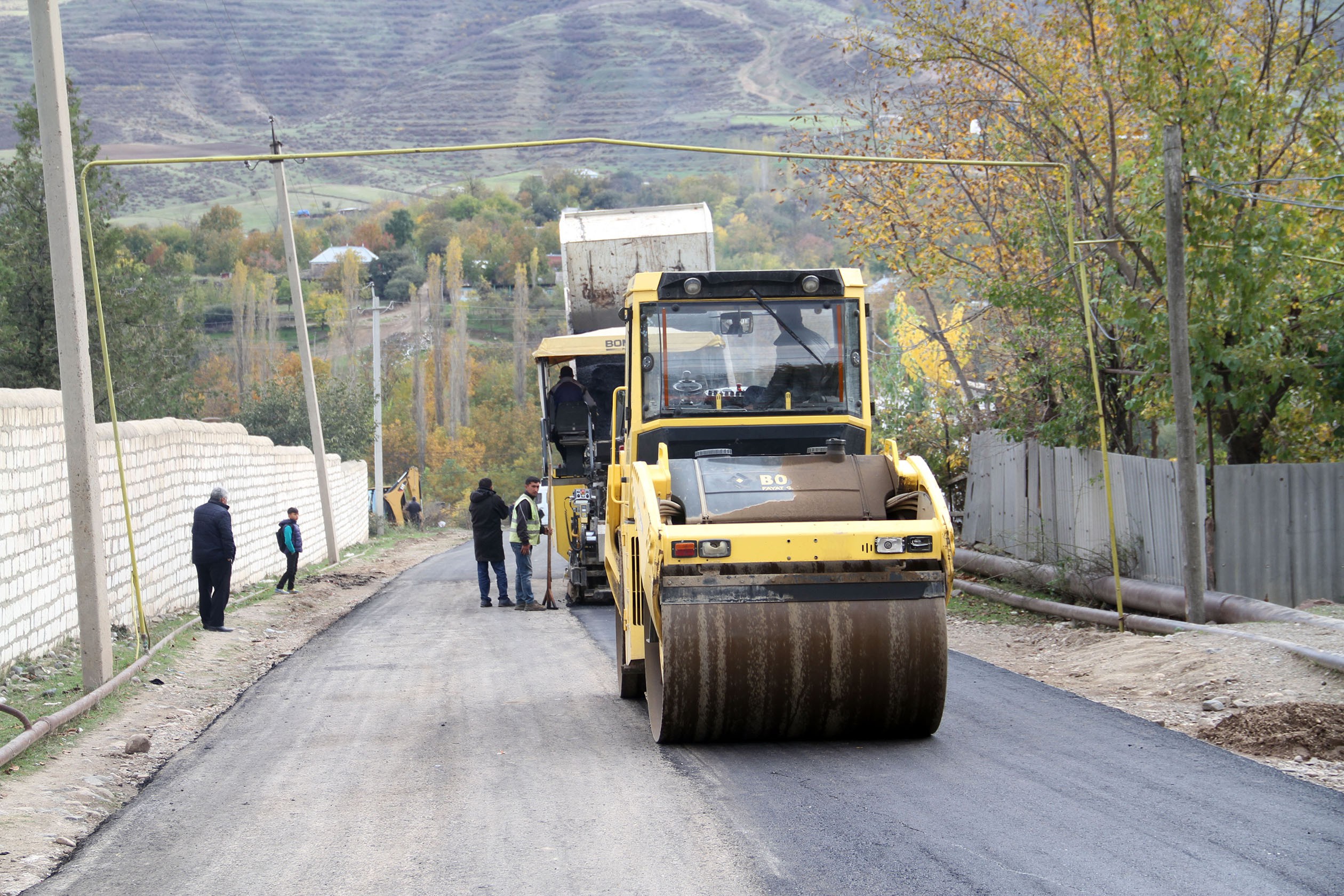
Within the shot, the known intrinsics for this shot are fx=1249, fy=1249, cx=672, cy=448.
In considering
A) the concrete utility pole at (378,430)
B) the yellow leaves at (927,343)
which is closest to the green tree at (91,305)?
the concrete utility pole at (378,430)

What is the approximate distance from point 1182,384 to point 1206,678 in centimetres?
368

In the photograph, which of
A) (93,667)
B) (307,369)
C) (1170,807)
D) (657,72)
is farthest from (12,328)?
(657,72)

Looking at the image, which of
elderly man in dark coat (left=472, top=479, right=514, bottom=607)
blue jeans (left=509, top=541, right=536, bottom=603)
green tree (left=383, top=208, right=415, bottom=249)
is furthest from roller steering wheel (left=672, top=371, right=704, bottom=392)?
green tree (left=383, top=208, right=415, bottom=249)

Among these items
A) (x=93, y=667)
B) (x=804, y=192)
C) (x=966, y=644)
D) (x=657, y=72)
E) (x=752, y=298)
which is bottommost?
(x=966, y=644)

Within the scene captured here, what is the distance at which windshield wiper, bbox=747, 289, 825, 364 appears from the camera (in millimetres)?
9398

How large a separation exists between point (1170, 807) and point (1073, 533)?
35.4 feet

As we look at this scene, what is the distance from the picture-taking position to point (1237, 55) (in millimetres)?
15609

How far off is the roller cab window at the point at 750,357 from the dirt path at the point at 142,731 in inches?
175

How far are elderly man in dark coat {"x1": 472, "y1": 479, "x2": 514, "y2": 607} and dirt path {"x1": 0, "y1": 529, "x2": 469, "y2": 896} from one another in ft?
7.05

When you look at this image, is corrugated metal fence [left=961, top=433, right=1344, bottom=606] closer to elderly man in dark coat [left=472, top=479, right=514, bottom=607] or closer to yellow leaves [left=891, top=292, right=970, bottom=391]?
yellow leaves [left=891, top=292, right=970, bottom=391]

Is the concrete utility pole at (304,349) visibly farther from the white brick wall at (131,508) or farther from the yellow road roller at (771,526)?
the yellow road roller at (771,526)

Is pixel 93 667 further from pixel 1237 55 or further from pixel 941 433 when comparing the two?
pixel 941 433

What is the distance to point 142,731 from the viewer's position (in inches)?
383

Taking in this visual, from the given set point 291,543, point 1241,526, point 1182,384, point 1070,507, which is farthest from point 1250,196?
point 291,543
